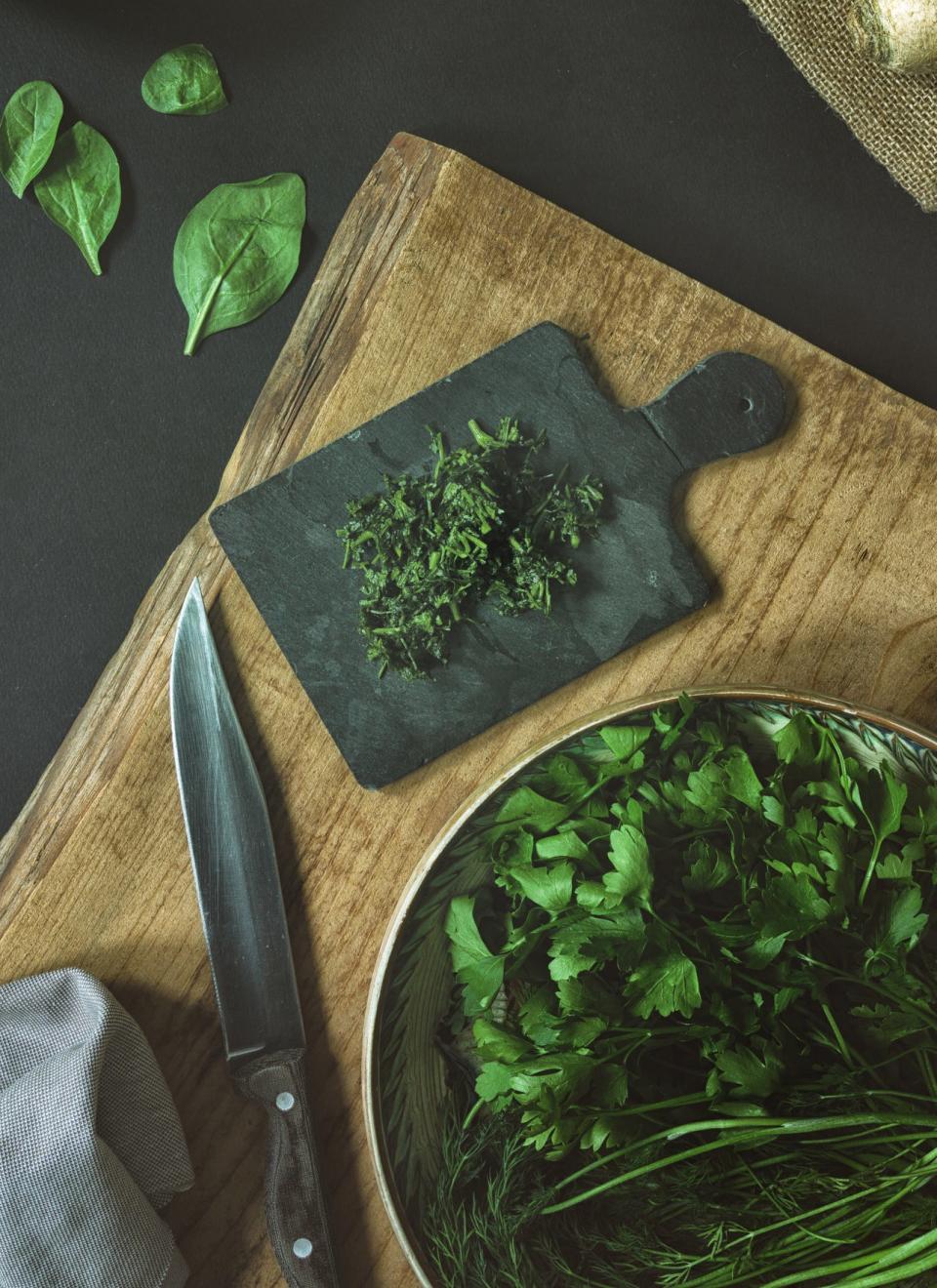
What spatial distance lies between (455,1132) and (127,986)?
0.40 metres

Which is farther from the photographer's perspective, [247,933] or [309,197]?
[309,197]

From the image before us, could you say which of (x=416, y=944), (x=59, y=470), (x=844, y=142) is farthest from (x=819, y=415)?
(x=59, y=470)

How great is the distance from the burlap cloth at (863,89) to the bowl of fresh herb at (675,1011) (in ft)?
2.52

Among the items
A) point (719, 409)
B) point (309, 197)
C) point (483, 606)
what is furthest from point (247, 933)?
point (309, 197)

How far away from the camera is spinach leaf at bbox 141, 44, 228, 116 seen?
136cm

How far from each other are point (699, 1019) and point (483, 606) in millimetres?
478

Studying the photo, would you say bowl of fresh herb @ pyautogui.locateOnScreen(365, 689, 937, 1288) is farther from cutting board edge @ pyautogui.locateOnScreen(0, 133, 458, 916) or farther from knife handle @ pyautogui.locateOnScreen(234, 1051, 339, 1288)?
cutting board edge @ pyautogui.locateOnScreen(0, 133, 458, 916)

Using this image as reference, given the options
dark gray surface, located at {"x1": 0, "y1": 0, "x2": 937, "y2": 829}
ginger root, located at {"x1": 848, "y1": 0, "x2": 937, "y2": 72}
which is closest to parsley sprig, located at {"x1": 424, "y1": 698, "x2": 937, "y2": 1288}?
dark gray surface, located at {"x1": 0, "y1": 0, "x2": 937, "y2": 829}

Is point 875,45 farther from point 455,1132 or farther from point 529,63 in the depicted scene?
point 455,1132

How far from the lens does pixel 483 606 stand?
1.17 meters

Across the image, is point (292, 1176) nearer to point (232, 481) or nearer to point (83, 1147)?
point (83, 1147)

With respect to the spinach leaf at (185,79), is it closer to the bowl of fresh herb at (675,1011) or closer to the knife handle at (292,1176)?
the bowl of fresh herb at (675,1011)

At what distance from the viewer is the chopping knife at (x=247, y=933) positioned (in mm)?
1074

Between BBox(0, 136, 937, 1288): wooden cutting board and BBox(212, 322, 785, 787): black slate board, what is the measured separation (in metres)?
0.03
